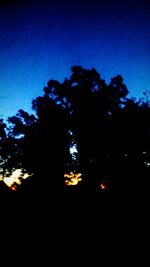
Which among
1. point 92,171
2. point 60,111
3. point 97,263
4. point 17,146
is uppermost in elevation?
point 60,111

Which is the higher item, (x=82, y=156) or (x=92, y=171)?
(x=82, y=156)

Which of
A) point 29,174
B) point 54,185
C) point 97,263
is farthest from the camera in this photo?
point 29,174

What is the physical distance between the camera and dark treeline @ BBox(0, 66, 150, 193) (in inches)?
893

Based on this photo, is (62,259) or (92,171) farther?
(92,171)

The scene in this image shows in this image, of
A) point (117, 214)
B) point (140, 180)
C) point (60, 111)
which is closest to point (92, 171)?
point (140, 180)

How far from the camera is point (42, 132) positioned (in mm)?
23125

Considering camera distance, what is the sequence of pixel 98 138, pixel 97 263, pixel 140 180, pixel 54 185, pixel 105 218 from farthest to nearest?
1. pixel 98 138
2. pixel 54 185
3. pixel 140 180
4. pixel 105 218
5. pixel 97 263

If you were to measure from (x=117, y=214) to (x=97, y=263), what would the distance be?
4.13 meters

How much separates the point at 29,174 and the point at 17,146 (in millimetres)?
3477

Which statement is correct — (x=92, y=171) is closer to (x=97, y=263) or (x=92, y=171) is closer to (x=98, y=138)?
(x=98, y=138)

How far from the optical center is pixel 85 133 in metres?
23.2

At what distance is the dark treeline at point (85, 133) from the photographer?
74.4 ft

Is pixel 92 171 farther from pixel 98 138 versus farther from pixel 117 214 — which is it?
pixel 117 214

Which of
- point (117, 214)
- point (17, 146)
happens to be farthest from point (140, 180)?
point (17, 146)
